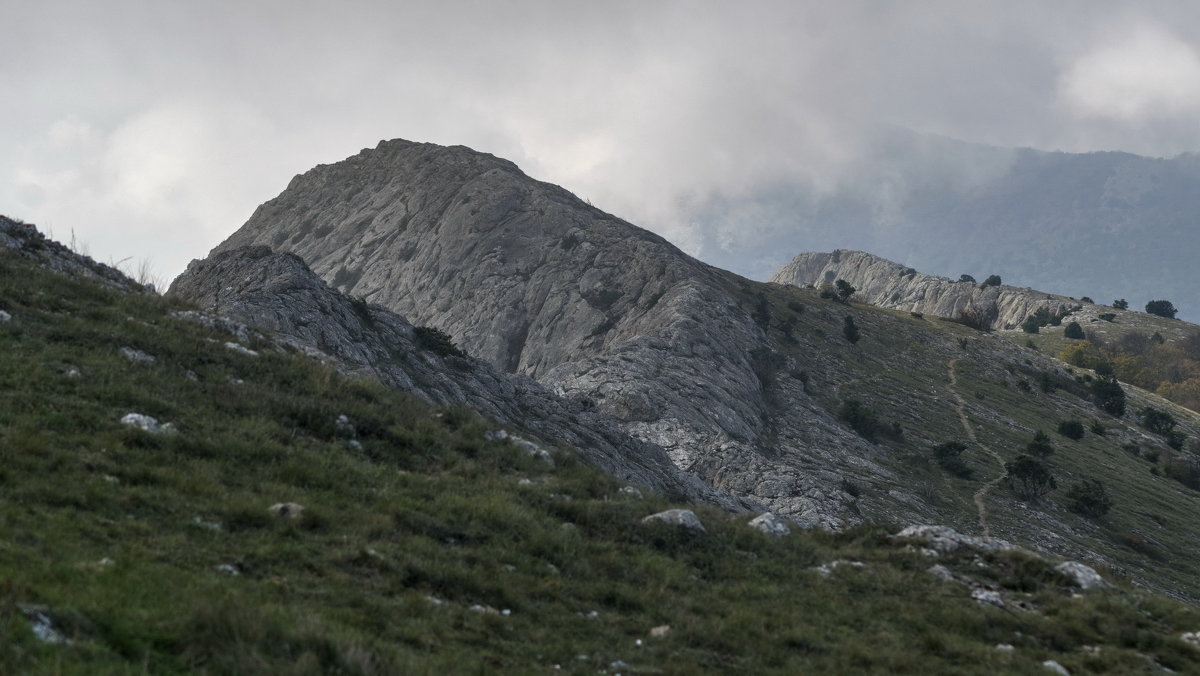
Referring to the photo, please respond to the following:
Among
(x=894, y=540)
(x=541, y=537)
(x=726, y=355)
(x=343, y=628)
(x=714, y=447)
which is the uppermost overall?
(x=726, y=355)

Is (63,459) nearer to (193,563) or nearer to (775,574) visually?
(193,563)

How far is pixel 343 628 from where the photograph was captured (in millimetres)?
8969

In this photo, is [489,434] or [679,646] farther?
[489,434]

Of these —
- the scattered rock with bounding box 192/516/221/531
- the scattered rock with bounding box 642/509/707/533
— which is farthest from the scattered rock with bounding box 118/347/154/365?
the scattered rock with bounding box 642/509/707/533

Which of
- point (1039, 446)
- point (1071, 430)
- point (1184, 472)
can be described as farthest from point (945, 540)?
→ point (1184, 472)

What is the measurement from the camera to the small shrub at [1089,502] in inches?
2110

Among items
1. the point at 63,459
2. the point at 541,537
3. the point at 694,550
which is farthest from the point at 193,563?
the point at 694,550

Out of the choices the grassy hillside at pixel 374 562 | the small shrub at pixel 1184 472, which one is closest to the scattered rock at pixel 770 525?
the grassy hillside at pixel 374 562

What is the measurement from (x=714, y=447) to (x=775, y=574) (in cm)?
3348

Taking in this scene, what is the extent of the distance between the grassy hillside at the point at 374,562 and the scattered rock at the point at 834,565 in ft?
0.71

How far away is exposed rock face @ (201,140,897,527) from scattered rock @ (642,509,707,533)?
23.7m

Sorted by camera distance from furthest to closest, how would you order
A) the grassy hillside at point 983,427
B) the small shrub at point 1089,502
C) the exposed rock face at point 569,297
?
the small shrub at point 1089,502 < the exposed rock face at point 569,297 < the grassy hillside at point 983,427

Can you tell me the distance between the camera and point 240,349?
2036 centimetres

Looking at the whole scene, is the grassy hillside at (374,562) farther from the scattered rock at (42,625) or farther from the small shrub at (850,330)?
the small shrub at (850,330)
